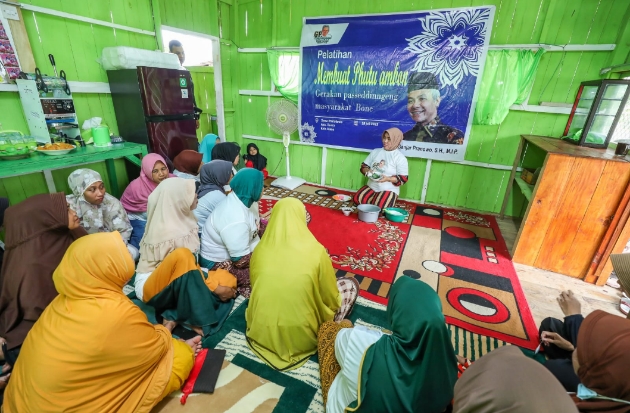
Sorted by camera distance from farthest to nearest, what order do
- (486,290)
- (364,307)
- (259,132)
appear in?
1. (259,132)
2. (486,290)
3. (364,307)

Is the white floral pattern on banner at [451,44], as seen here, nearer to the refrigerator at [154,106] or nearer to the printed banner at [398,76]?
the printed banner at [398,76]

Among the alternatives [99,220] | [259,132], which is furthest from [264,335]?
[259,132]

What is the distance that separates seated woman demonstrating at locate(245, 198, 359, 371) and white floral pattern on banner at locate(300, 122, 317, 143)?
3.08 m

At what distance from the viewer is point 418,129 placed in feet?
12.3

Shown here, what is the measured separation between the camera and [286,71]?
4.34m

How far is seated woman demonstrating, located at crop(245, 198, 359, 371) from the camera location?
4.57 ft

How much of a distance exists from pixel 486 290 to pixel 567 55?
8.97 feet

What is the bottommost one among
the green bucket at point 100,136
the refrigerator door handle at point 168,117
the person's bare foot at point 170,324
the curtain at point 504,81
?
the person's bare foot at point 170,324

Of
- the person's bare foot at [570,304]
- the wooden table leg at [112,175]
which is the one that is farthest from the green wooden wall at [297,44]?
the person's bare foot at [570,304]

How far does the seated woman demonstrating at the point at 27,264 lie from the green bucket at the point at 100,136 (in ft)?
A: 4.80

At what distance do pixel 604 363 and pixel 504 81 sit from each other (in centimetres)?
327

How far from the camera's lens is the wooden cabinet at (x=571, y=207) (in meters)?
2.21

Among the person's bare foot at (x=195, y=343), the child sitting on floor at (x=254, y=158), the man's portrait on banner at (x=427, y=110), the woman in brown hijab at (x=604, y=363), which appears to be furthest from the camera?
the child sitting on floor at (x=254, y=158)

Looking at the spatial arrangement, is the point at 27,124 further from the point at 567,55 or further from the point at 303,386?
the point at 567,55
